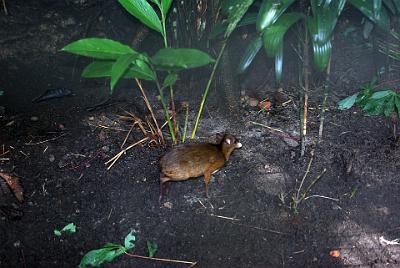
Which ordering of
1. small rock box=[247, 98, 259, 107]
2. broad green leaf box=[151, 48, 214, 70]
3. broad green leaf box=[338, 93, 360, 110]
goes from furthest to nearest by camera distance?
1. small rock box=[247, 98, 259, 107]
2. broad green leaf box=[338, 93, 360, 110]
3. broad green leaf box=[151, 48, 214, 70]

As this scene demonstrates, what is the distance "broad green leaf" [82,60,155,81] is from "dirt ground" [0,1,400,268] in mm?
563

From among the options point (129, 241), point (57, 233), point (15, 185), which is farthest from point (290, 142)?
point (15, 185)

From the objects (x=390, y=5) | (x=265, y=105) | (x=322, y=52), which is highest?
(x=390, y=5)

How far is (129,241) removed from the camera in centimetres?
243

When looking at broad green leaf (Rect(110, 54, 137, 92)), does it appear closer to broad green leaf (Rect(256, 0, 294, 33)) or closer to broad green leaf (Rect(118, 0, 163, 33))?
broad green leaf (Rect(118, 0, 163, 33))

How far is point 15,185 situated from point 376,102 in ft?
7.57

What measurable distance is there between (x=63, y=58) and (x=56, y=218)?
162 cm

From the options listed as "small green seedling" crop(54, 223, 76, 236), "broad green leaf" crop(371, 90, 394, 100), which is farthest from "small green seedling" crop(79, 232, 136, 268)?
"broad green leaf" crop(371, 90, 394, 100)

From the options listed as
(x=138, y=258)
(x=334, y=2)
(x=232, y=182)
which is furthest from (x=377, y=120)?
(x=138, y=258)

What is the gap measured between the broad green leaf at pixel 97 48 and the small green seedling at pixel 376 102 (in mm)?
1676

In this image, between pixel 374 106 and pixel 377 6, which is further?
pixel 374 106

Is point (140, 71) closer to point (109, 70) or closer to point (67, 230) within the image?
point (109, 70)

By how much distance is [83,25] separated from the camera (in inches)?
149

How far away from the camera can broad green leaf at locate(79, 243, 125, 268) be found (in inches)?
90.7
